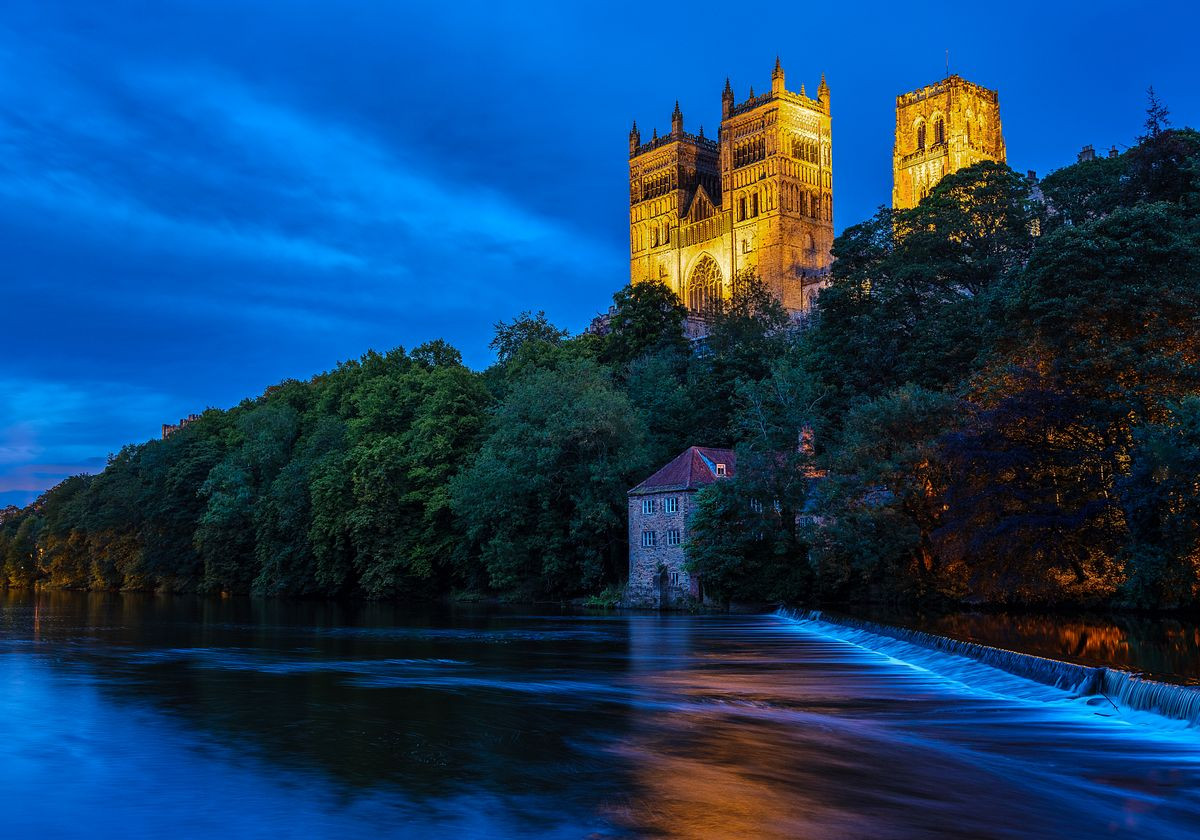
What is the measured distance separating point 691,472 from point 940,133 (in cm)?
11702

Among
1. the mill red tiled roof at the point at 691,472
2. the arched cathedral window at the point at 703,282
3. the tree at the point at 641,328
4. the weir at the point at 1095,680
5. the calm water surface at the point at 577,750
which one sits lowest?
the calm water surface at the point at 577,750

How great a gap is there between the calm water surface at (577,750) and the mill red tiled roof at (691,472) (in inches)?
911

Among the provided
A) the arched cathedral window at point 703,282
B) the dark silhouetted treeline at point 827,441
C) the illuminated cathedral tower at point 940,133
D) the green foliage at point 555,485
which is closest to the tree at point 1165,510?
the dark silhouetted treeline at point 827,441

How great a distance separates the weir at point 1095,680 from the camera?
17.2 metres

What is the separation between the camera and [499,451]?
61250 millimetres

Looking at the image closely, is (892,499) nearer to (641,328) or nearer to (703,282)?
(641,328)

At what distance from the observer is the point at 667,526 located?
5378 centimetres

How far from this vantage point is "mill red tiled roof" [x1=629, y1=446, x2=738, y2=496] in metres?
53.5

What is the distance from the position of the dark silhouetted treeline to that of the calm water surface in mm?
13442

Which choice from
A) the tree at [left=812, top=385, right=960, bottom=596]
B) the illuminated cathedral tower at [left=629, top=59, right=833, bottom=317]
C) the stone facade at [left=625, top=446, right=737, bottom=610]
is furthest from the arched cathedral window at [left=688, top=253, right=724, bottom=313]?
the tree at [left=812, top=385, right=960, bottom=596]

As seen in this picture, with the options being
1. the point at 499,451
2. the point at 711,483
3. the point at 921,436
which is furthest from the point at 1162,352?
the point at 499,451

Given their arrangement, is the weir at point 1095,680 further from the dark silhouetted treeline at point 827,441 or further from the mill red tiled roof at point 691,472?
the mill red tiled roof at point 691,472

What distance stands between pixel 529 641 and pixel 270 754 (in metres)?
20.3

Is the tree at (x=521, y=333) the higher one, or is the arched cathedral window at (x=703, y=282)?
the arched cathedral window at (x=703, y=282)
